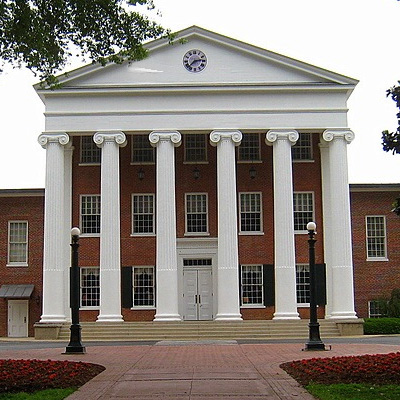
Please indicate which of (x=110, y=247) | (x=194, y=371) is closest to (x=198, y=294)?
(x=110, y=247)

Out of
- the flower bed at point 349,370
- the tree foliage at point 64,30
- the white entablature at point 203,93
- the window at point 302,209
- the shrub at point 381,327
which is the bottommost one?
the shrub at point 381,327

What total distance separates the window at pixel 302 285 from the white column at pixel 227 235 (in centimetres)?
415

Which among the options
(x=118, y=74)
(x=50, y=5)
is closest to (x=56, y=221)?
(x=118, y=74)

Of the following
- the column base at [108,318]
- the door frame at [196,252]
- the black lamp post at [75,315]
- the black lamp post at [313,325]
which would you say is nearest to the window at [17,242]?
the column base at [108,318]

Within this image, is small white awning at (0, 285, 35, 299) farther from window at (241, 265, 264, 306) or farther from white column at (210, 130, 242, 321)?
window at (241, 265, 264, 306)

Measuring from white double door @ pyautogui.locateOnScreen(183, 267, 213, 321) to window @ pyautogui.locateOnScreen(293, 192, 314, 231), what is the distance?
17.0ft

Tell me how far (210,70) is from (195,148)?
4.65 metres

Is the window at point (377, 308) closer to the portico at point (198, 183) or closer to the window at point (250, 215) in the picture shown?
the portico at point (198, 183)

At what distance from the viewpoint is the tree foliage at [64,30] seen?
18.3 metres

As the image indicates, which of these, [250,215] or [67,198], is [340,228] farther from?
[67,198]

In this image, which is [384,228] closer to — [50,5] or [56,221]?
[56,221]

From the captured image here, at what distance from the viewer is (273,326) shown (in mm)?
37656

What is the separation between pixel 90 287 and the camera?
41875 mm

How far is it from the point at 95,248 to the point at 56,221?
3.48 m
